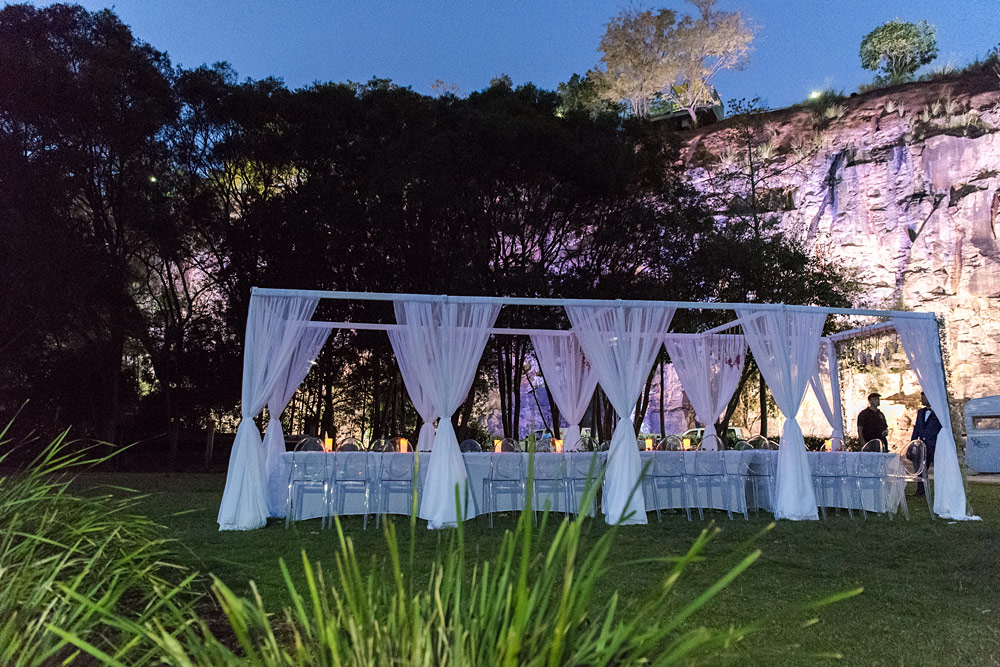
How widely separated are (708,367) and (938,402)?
10.6 feet

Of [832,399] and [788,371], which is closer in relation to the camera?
[788,371]

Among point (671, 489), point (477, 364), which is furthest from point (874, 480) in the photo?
point (477, 364)

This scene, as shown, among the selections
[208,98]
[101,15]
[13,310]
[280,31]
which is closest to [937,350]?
[208,98]

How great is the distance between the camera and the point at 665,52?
29016mm

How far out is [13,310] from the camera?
1366 cm

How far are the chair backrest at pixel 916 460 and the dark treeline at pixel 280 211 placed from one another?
5.67 meters

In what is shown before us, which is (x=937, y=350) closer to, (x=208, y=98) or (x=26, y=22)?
(x=208, y=98)

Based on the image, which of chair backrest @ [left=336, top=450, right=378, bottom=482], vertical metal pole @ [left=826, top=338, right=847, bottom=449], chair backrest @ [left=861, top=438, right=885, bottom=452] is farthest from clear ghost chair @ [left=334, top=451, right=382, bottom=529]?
vertical metal pole @ [left=826, top=338, right=847, bottom=449]

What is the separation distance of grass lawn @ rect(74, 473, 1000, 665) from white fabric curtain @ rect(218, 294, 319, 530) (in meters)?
0.25

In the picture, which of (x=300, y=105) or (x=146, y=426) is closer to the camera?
(x=300, y=105)

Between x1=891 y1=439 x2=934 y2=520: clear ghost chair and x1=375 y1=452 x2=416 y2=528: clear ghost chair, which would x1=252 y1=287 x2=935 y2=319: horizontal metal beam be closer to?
x1=891 y1=439 x2=934 y2=520: clear ghost chair

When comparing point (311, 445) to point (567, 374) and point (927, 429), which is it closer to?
point (567, 374)

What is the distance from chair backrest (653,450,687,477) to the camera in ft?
28.2

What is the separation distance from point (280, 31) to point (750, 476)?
14119 cm
